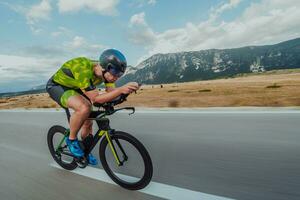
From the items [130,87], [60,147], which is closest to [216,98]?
[60,147]

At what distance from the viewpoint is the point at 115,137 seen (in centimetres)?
368

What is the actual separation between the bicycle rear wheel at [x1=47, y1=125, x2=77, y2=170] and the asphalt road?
14cm

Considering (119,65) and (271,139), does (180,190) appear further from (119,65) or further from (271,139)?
(271,139)

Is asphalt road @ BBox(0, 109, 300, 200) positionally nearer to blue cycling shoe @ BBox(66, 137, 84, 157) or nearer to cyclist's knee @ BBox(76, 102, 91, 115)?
blue cycling shoe @ BBox(66, 137, 84, 157)

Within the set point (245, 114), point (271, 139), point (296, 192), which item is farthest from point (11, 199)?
point (245, 114)

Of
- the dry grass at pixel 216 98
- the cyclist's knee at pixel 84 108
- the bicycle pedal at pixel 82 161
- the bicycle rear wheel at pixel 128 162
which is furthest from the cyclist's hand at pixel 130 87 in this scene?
the dry grass at pixel 216 98

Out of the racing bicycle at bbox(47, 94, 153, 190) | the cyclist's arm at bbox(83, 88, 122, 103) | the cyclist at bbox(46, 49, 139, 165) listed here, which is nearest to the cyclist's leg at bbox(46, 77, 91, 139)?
the cyclist at bbox(46, 49, 139, 165)

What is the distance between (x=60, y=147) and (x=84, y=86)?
4.98 feet

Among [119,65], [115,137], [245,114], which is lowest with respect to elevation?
[245,114]

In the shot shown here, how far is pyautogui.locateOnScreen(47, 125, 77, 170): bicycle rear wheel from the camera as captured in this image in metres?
4.63

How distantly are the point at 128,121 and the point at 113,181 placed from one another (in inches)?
207

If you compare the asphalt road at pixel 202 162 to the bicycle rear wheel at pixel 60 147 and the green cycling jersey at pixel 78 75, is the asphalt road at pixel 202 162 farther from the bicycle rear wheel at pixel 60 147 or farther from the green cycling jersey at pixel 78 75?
the green cycling jersey at pixel 78 75

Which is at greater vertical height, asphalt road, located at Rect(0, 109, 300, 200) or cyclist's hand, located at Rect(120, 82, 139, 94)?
cyclist's hand, located at Rect(120, 82, 139, 94)

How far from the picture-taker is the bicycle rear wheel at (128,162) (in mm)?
3424
